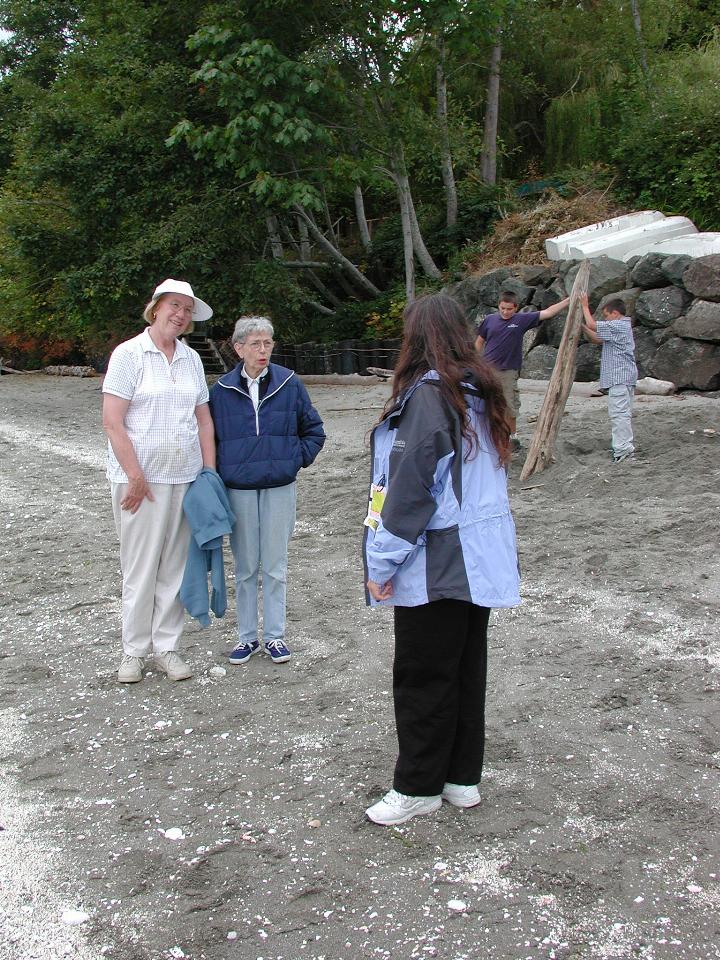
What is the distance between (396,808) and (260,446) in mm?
2008

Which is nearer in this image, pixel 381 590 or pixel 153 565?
pixel 381 590

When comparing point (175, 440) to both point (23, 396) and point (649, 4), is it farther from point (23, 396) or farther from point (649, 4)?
point (649, 4)

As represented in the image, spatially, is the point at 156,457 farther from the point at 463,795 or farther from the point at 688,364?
the point at 688,364

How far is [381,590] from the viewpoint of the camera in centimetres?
323

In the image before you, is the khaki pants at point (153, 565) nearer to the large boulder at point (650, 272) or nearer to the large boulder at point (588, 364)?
the large boulder at point (588, 364)

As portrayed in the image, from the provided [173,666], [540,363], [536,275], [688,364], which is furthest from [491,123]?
[173,666]

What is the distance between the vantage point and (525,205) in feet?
62.4

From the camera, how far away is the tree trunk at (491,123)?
19.9 metres

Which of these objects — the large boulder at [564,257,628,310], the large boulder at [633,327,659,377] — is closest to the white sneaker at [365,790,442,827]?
the large boulder at [633,327,659,377]

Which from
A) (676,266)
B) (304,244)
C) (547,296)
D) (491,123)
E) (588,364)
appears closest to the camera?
(676,266)

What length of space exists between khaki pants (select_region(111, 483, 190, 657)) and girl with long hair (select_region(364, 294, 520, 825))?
1706mm

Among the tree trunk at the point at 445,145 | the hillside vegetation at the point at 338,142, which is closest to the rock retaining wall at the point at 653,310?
the hillside vegetation at the point at 338,142

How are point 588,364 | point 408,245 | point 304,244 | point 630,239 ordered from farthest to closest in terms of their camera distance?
point 304,244 < point 408,245 < point 630,239 < point 588,364

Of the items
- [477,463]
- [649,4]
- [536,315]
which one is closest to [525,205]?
[649,4]
